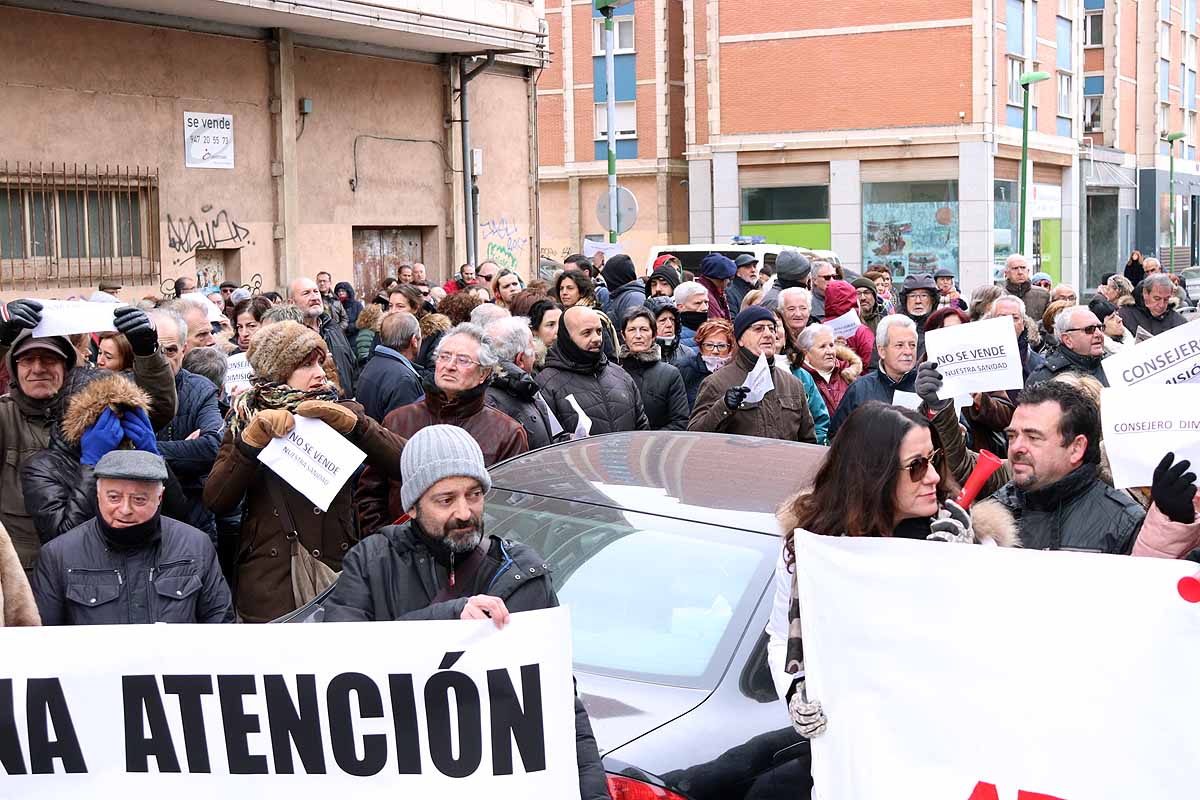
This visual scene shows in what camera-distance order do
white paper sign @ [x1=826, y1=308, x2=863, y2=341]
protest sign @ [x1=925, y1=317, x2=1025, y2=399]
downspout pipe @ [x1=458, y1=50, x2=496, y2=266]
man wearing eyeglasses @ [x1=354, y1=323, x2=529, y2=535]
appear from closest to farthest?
man wearing eyeglasses @ [x1=354, y1=323, x2=529, y2=535] → protest sign @ [x1=925, y1=317, x2=1025, y2=399] → white paper sign @ [x1=826, y1=308, x2=863, y2=341] → downspout pipe @ [x1=458, y1=50, x2=496, y2=266]

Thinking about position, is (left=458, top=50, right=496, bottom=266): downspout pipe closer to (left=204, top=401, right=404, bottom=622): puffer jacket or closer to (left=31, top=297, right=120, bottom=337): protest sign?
(left=31, top=297, right=120, bottom=337): protest sign

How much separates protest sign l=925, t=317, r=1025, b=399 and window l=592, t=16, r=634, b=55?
38.1 m

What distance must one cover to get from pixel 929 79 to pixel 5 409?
116 feet

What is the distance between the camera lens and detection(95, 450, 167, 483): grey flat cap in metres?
4.68

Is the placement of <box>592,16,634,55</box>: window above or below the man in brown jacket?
above

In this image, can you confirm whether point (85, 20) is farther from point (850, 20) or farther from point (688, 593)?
point (850, 20)

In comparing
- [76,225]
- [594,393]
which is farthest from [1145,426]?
[76,225]

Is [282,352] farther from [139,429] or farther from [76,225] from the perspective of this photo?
[76,225]

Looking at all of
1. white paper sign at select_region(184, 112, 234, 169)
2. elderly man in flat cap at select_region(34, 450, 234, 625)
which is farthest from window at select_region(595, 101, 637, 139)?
elderly man in flat cap at select_region(34, 450, 234, 625)

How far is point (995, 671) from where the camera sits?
11.8 feet

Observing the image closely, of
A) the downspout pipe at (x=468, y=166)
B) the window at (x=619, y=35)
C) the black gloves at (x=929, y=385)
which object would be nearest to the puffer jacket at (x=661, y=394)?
the black gloves at (x=929, y=385)

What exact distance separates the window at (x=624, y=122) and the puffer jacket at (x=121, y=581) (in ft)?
129

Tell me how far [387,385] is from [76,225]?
32.2 ft

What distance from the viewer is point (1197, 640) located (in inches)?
131
